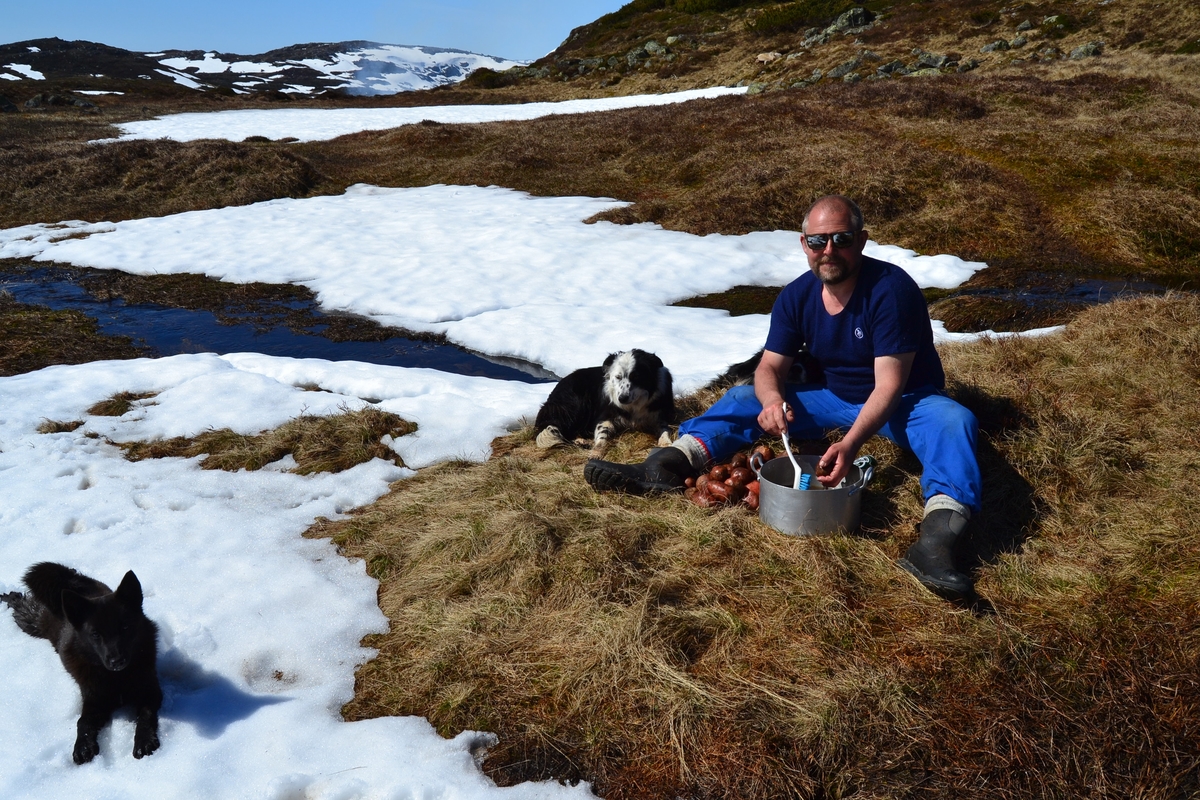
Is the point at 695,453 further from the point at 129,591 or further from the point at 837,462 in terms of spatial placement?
the point at 129,591

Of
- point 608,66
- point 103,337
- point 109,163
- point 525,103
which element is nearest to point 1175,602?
point 103,337

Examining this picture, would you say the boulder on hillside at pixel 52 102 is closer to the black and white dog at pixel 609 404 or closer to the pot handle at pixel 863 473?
the black and white dog at pixel 609 404

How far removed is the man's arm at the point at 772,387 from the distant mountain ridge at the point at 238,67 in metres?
67.6

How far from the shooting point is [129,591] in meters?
3.62

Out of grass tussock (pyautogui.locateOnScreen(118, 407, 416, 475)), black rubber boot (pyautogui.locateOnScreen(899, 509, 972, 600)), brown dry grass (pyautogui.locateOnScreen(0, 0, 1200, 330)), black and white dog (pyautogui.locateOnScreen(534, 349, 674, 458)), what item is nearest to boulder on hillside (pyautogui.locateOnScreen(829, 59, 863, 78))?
brown dry grass (pyautogui.locateOnScreen(0, 0, 1200, 330))

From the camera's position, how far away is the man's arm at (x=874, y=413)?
155 inches

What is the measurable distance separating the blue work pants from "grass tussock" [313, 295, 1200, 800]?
395mm

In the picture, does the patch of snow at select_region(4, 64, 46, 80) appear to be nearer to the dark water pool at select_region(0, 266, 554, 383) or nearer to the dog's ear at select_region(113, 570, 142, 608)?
the dark water pool at select_region(0, 266, 554, 383)

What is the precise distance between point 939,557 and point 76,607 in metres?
4.15

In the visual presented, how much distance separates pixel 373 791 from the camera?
302 cm

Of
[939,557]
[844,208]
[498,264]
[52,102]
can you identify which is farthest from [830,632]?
[52,102]

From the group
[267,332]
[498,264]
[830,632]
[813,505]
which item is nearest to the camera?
[830,632]

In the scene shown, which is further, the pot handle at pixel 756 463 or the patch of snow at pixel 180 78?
the patch of snow at pixel 180 78

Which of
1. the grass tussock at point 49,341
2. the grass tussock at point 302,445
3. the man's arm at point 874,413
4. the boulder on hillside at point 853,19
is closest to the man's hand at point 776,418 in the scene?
the man's arm at point 874,413
